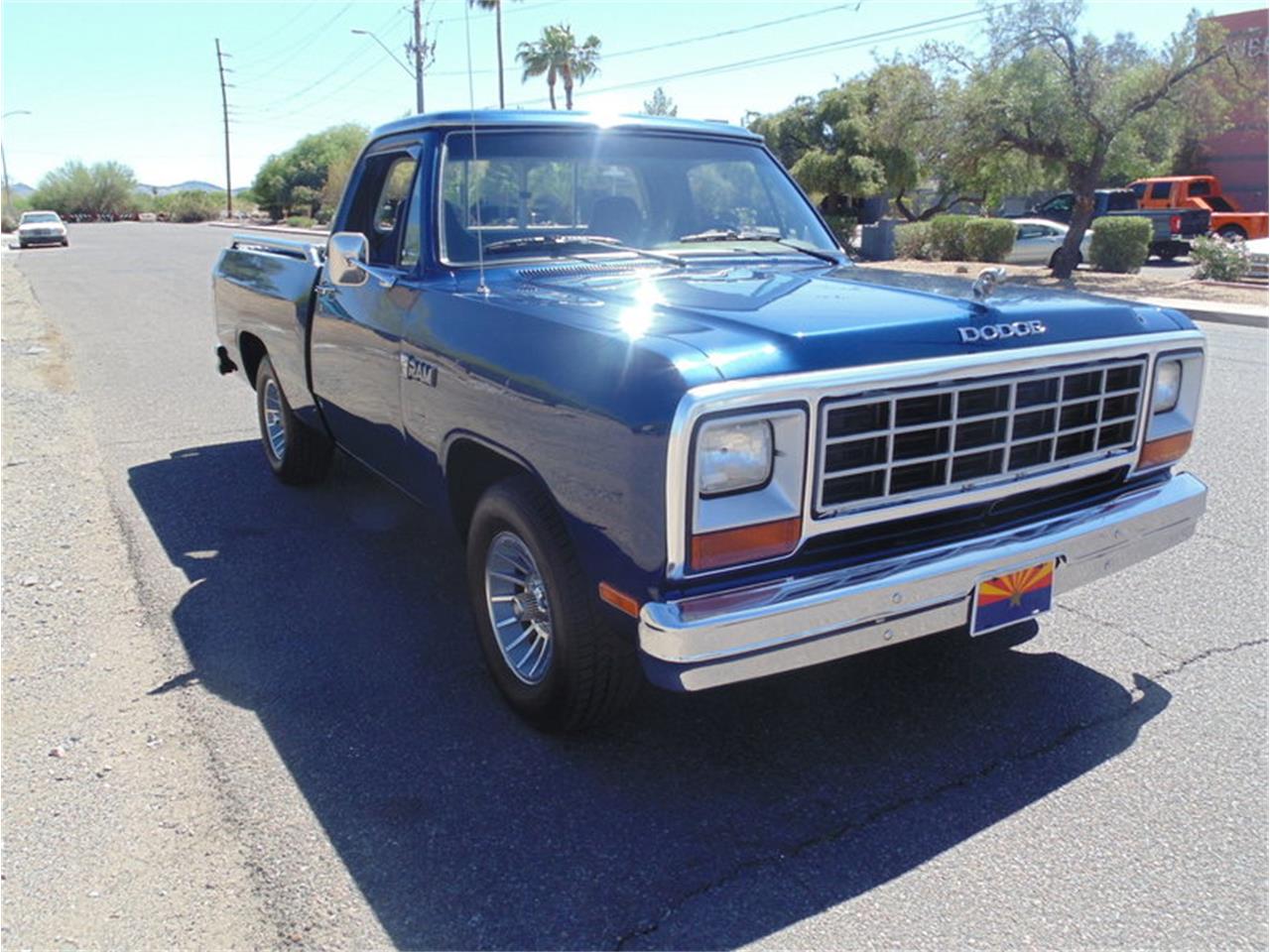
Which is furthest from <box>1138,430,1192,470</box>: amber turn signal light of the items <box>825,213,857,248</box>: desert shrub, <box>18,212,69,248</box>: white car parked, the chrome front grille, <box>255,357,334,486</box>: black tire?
<box>18,212,69,248</box>: white car parked

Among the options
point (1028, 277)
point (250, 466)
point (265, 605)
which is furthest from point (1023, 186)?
point (265, 605)

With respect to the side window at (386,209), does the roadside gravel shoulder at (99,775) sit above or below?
below

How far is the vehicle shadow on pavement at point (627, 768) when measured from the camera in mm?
2615

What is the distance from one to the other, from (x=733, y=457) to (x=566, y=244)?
1705mm

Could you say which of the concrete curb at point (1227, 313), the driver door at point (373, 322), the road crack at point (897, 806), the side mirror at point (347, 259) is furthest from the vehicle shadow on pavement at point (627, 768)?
the concrete curb at point (1227, 313)

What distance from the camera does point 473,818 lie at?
2943 mm

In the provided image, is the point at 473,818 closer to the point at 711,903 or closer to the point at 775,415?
the point at 711,903

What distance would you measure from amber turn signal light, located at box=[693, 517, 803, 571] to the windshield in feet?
5.49

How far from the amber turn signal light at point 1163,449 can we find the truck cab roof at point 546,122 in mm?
2241

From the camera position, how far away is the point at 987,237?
24750mm

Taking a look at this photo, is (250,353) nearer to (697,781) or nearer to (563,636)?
(563,636)

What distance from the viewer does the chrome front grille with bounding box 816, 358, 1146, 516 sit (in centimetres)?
281

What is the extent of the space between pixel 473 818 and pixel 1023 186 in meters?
26.3

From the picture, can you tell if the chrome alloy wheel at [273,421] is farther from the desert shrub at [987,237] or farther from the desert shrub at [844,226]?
the desert shrub at [844,226]
